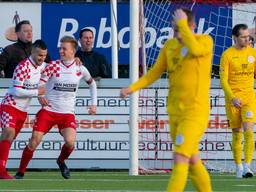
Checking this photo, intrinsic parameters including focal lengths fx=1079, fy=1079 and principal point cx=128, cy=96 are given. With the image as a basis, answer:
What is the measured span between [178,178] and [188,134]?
1.44 ft

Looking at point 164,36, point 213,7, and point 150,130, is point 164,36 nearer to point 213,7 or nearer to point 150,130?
point 213,7

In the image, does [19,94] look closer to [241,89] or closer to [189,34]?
[241,89]

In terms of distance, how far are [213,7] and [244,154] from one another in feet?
14.7

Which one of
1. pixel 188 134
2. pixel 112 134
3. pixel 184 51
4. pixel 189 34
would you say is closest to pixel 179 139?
pixel 188 134

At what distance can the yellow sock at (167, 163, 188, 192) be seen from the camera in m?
9.79

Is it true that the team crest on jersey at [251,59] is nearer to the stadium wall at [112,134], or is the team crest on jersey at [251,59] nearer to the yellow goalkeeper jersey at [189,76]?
the stadium wall at [112,134]

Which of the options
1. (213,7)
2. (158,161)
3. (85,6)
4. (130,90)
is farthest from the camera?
(85,6)

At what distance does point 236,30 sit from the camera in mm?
15008

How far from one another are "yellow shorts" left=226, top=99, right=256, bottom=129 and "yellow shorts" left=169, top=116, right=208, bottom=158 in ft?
16.8

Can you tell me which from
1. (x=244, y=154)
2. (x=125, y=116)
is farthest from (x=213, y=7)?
(x=244, y=154)

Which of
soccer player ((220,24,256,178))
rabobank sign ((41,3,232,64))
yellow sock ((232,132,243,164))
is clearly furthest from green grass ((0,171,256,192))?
rabobank sign ((41,3,232,64))

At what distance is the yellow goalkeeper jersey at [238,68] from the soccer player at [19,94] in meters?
2.57

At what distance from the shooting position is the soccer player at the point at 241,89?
1518cm

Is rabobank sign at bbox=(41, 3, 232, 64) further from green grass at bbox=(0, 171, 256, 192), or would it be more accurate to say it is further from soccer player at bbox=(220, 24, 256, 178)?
soccer player at bbox=(220, 24, 256, 178)
